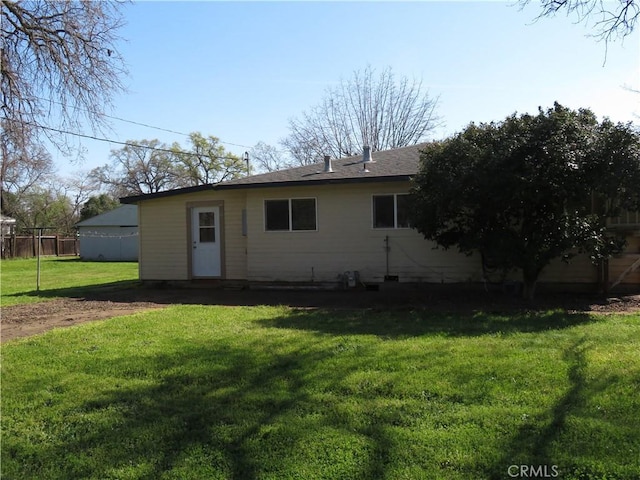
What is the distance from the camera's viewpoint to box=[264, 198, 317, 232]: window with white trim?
1282 cm

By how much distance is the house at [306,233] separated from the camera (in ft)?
39.0

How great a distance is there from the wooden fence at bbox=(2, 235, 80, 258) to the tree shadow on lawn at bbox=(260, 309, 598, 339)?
104 feet

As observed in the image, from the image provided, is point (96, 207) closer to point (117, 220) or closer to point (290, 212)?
point (117, 220)

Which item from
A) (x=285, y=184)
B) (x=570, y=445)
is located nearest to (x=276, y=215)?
(x=285, y=184)

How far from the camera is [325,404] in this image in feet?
13.9

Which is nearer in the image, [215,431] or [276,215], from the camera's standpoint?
[215,431]

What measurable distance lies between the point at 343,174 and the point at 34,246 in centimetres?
3072

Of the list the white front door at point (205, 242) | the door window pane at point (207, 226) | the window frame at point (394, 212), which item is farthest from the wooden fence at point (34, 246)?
the window frame at point (394, 212)

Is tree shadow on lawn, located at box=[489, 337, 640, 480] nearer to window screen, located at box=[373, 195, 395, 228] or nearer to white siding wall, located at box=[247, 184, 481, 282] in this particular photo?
white siding wall, located at box=[247, 184, 481, 282]

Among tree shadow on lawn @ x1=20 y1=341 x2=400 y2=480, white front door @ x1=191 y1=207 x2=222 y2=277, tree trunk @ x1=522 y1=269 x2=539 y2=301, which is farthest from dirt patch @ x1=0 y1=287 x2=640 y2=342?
tree shadow on lawn @ x1=20 y1=341 x2=400 y2=480

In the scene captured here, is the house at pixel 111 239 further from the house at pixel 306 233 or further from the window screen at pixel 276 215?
the window screen at pixel 276 215

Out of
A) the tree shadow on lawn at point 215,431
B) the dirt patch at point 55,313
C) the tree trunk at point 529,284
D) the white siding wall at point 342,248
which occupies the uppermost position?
the white siding wall at point 342,248

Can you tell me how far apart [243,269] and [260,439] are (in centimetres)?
1015

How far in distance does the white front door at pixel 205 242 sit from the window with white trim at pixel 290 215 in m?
1.60
